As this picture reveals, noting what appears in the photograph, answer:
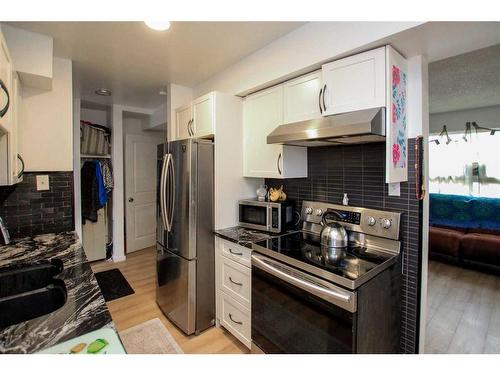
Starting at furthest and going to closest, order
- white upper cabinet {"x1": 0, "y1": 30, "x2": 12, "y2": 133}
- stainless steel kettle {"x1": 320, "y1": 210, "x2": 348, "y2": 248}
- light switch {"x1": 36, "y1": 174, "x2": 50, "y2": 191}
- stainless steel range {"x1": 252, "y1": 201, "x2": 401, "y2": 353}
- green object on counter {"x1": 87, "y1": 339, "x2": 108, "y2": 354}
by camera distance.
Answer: light switch {"x1": 36, "y1": 174, "x2": 50, "y2": 191}
stainless steel kettle {"x1": 320, "y1": 210, "x2": 348, "y2": 248}
stainless steel range {"x1": 252, "y1": 201, "x2": 401, "y2": 353}
white upper cabinet {"x1": 0, "y1": 30, "x2": 12, "y2": 133}
green object on counter {"x1": 87, "y1": 339, "x2": 108, "y2": 354}

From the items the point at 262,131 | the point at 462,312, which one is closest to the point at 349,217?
the point at 262,131

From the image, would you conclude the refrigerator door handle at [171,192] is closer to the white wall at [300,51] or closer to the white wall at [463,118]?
the white wall at [300,51]

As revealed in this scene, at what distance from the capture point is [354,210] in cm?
173

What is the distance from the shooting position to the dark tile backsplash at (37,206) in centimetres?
192

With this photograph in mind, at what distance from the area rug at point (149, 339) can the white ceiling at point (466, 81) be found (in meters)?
3.19

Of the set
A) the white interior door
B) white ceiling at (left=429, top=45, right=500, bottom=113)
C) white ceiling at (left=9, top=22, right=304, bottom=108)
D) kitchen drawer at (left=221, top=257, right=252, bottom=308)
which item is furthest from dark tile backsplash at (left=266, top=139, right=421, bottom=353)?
the white interior door

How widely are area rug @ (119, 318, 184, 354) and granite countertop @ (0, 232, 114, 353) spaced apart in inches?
35.3

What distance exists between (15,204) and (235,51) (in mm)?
2110

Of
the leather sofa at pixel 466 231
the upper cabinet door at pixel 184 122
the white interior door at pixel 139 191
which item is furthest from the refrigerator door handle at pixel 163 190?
the leather sofa at pixel 466 231

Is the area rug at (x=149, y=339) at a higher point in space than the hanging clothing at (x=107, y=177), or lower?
lower

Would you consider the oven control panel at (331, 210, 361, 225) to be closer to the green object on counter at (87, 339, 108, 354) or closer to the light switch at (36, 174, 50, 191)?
the green object on counter at (87, 339, 108, 354)

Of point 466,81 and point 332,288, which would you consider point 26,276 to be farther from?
point 466,81

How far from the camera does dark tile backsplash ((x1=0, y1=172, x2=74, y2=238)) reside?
1.92 metres

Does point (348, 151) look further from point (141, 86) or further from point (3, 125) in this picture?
point (141, 86)
